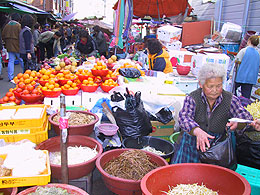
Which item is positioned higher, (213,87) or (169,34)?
(169,34)

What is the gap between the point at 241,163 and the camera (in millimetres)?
2854

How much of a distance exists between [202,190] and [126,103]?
5.10ft

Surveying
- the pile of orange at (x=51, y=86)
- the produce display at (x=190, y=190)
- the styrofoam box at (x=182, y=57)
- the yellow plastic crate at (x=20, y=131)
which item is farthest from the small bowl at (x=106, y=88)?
the styrofoam box at (x=182, y=57)

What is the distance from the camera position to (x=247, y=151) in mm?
2748

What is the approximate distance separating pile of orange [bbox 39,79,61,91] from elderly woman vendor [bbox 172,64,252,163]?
2.37 m

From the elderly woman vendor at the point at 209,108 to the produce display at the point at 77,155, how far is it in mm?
1083

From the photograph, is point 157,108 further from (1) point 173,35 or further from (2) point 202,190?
(1) point 173,35

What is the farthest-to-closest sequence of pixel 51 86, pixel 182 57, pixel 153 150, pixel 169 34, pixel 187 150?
pixel 169 34 → pixel 182 57 → pixel 51 86 → pixel 153 150 → pixel 187 150

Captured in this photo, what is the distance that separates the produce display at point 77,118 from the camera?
3.11m

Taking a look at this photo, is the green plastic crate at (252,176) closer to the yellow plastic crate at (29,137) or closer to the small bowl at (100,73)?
the yellow plastic crate at (29,137)

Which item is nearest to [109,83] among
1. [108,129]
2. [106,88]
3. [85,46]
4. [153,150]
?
[106,88]

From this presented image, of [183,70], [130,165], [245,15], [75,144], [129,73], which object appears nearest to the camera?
[130,165]

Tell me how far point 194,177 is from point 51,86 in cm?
276

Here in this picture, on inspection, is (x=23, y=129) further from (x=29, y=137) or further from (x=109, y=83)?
(x=109, y=83)
